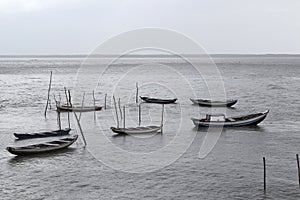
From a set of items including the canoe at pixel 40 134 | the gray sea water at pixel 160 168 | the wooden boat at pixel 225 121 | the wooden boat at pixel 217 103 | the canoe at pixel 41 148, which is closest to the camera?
the gray sea water at pixel 160 168

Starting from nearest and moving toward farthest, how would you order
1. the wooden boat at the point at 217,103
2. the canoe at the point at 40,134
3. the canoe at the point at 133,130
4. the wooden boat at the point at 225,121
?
the canoe at the point at 40,134, the canoe at the point at 133,130, the wooden boat at the point at 225,121, the wooden boat at the point at 217,103

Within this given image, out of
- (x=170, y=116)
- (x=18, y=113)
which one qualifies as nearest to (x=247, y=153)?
(x=170, y=116)

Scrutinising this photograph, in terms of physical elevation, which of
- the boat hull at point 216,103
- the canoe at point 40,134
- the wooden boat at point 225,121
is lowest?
the canoe at point 40,134

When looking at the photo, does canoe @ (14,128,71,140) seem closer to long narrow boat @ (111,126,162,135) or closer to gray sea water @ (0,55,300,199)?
gray sea water @ (0,55,300,199)

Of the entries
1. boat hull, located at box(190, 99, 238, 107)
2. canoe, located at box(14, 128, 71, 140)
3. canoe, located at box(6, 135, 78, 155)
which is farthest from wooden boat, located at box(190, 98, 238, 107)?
canoe, located at box(6, 135, 78, 155)

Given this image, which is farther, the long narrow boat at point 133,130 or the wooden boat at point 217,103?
the wooden boat at point 217,103

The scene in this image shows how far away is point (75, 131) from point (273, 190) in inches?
696

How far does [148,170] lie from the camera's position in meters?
22.3

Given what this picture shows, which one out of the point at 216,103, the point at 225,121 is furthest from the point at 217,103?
the point at 225,121

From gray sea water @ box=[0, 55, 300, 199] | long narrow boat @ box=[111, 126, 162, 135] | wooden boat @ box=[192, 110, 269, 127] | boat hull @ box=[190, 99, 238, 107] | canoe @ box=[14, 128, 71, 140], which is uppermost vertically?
boat hull @ box=[190, 99, 238, 107]

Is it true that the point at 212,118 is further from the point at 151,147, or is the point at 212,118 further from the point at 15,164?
the point at 15,164

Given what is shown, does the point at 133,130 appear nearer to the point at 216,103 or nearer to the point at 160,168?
the point at 160,168

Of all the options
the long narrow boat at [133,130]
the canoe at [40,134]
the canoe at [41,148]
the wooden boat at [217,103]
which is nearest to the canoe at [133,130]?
the long narrow boat at [133,130]

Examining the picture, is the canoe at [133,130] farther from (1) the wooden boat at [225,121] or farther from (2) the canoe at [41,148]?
(1) the wooden boat at [225,121]
